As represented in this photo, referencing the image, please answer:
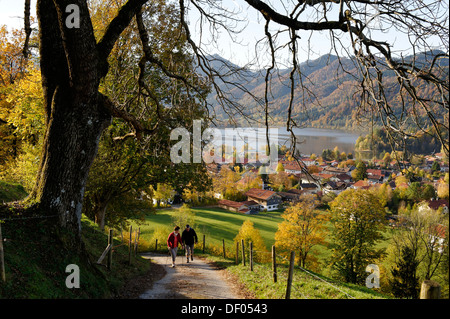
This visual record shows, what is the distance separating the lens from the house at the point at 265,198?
2913 inches

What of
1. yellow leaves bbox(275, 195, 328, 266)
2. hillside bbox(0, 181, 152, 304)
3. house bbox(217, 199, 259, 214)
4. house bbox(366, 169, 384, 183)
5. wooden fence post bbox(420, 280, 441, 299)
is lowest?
house bbox(217, 199, 259, 214)

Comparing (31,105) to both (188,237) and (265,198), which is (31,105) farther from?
(265,198)

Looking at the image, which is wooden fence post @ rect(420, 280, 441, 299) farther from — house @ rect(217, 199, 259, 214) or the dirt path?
house @ rect(217, 199, 259, 214)

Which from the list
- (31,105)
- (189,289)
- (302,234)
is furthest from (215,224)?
(189,289)

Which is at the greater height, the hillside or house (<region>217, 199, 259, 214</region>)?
the hillside

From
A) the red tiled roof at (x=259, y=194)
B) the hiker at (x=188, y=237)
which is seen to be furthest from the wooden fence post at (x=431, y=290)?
the red tiled roof at (x=259, y=194)

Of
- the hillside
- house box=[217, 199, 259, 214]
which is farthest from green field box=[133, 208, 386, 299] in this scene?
the hillside

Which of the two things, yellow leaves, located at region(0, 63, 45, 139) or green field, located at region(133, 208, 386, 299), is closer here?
green field, located at region(133, 208, 386, 299)

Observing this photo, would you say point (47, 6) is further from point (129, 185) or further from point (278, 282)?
point (129, 185)

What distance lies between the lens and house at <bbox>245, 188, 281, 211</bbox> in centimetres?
7400

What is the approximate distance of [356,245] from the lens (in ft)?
84.0

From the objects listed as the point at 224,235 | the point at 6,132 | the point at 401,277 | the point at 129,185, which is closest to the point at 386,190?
A: the point at 224,235
